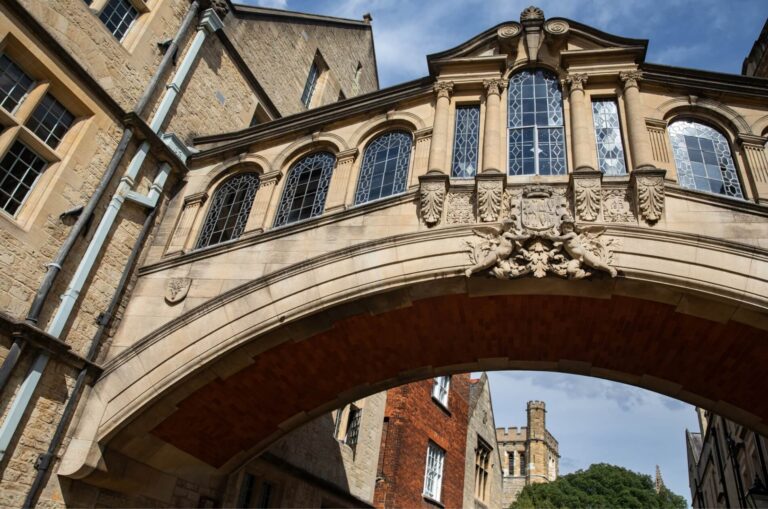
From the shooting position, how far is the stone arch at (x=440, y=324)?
721 cm

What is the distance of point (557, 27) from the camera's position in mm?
9273

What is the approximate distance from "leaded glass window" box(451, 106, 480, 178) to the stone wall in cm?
665

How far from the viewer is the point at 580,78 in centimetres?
900

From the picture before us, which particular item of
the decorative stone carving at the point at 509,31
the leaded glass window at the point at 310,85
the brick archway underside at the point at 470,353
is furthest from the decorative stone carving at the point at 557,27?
the leaded glass window at the point at 310,85

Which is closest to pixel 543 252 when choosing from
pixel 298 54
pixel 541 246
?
pixel 541 246

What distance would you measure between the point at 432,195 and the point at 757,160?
4461mm

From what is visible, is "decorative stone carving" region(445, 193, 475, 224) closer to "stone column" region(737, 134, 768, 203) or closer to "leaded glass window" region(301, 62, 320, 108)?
"stone column" region(737, 134, 768, 203)

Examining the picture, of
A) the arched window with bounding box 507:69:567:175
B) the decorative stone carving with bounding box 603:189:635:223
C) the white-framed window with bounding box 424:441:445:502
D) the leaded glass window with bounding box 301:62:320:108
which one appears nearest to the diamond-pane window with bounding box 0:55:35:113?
the arched window with bounding box 507:69:567:175

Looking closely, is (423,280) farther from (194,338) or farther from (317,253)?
(194,338)

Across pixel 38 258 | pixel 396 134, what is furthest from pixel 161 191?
pixel 396 134

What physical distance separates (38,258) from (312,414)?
5089 mm

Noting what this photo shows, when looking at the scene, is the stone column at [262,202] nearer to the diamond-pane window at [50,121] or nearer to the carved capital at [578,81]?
the diamond-pane window at [50,121]

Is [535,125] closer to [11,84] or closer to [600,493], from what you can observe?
[11,84]

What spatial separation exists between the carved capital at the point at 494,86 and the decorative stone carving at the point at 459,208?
2.05 metres
